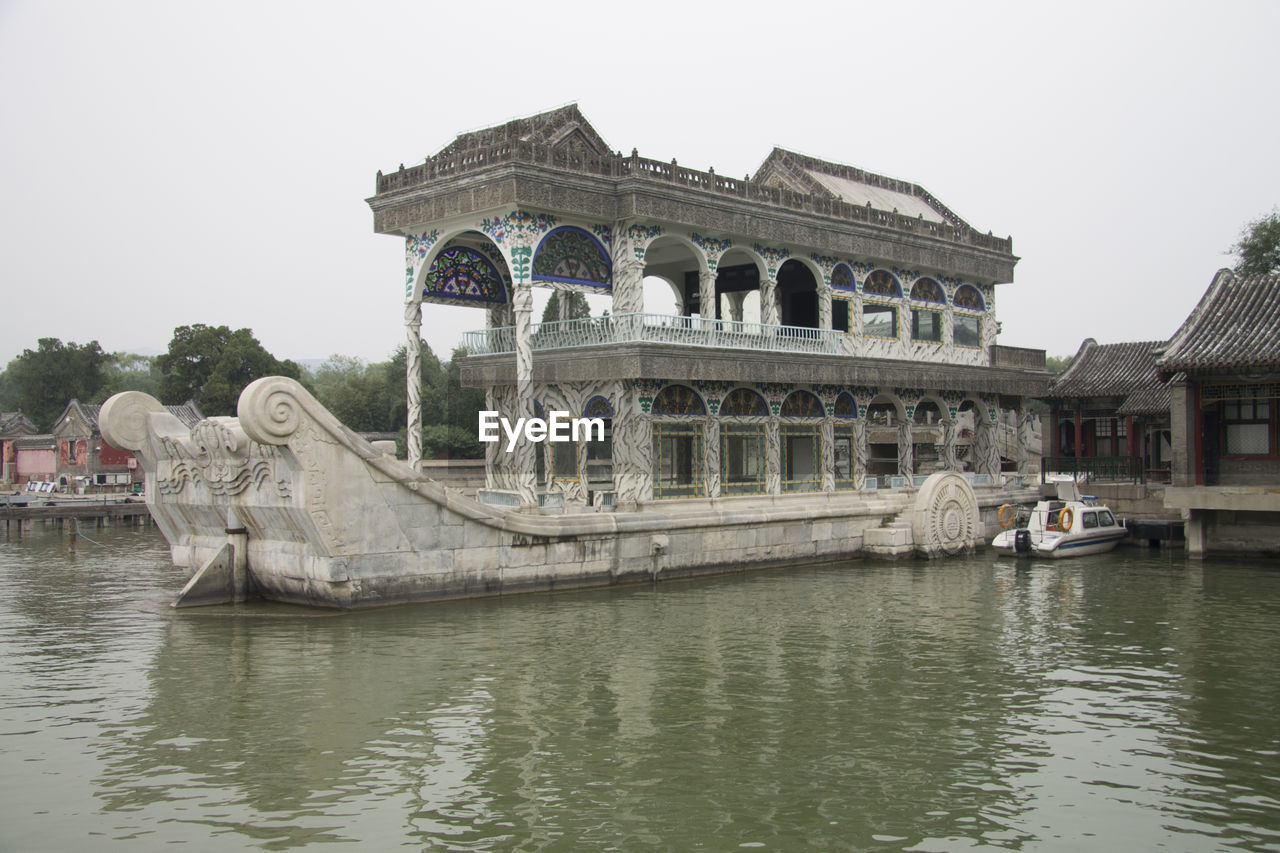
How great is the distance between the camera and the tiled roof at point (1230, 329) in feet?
70.7

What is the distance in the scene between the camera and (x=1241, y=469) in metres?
23.2

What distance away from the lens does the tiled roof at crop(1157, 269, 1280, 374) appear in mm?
21562

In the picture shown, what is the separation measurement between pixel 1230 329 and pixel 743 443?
34.4 ft

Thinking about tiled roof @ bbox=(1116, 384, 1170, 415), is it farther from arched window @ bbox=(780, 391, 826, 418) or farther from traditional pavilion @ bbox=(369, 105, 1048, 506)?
arched window @ bbox=(780, 391, 826, 418)

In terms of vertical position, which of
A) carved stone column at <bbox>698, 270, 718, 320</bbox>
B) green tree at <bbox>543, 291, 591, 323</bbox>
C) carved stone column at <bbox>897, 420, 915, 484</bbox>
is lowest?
carved stone column at <bbox>897, 420, 915, 484</bbox>

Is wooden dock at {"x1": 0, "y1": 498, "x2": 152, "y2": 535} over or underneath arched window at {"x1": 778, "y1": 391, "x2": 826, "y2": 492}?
underneath

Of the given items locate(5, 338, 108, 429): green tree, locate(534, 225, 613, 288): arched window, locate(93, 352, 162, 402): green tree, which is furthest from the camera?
locate(93, 352, 162, 402): green tree

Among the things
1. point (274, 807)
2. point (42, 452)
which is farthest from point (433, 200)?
point (42, 452)

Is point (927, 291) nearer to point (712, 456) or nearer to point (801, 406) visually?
point (801, 406)

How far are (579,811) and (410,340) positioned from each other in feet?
53.1

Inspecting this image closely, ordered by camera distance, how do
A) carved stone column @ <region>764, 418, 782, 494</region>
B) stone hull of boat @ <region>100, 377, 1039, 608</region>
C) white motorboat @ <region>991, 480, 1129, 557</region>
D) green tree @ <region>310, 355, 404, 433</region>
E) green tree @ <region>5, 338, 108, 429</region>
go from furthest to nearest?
green tree @ <region>5, 338, 108, 429</region> < green tree @ <region>310, 355, 404, 433</region> < white motorboat @ <region>991, 480, 1129, 557</region> < carved stone column @ <region>764, 418, 782, 494</region> < stone hull of boat @ <region>100, 377, 1039, 608</region>

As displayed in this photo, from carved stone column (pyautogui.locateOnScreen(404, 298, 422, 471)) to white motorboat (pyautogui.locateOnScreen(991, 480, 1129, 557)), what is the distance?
1348 centimetres

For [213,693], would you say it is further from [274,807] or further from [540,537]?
[540,537]

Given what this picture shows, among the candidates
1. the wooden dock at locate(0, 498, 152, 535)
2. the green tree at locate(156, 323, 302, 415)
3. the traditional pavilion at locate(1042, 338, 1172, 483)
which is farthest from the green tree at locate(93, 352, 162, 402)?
the traditional pavilion at locate(1042, 338, 1172, 483)
